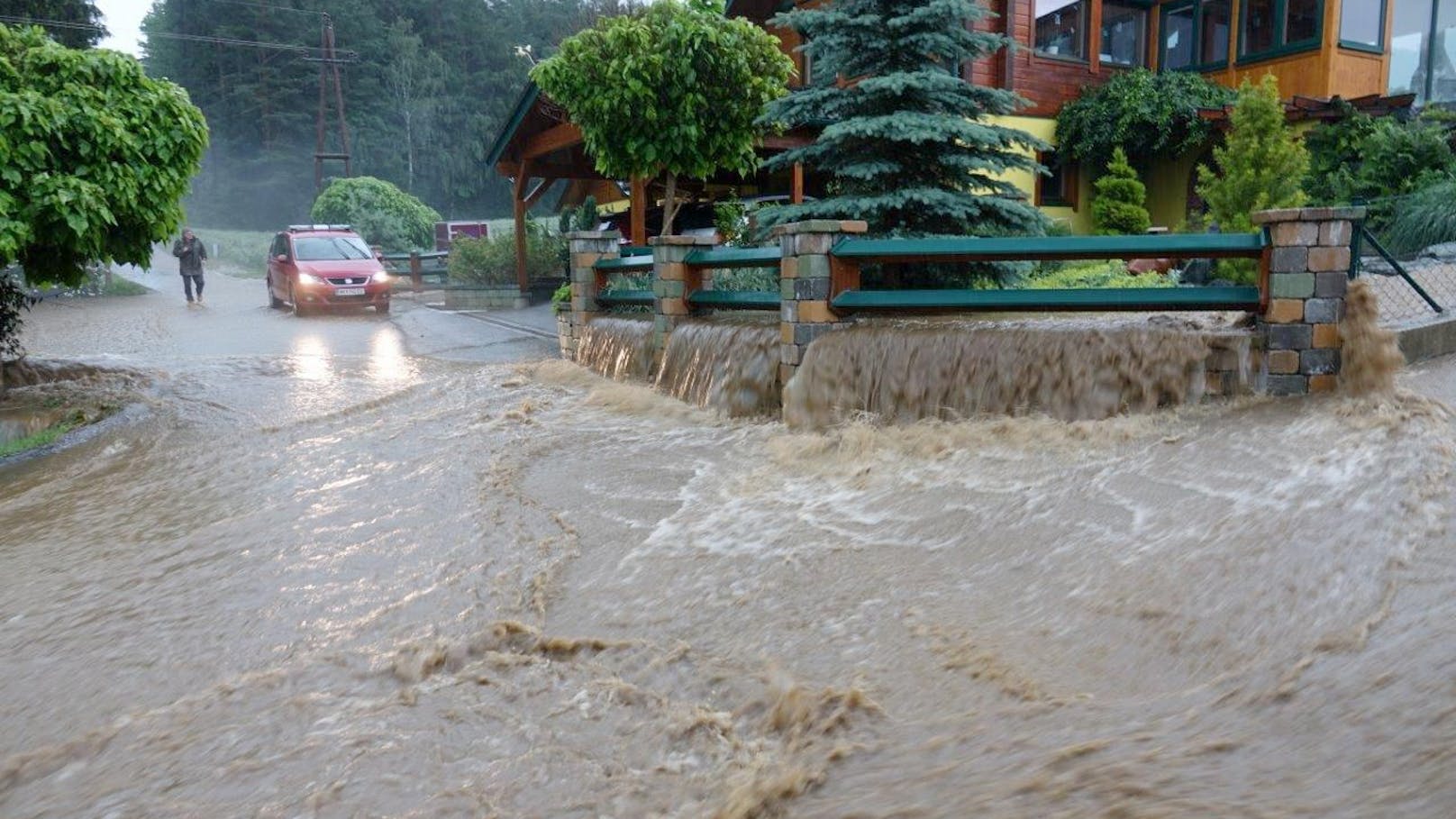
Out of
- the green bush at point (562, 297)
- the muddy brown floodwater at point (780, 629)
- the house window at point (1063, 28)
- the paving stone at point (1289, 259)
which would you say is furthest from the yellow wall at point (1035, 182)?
the paving stone at point (1289, 259)

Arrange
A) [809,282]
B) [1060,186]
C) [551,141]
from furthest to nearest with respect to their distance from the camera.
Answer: [1060,186] < [551,141] < [809,282]

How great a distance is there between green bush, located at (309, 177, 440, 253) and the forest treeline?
15.4 metres

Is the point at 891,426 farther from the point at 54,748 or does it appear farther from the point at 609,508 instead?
the point at 54,748

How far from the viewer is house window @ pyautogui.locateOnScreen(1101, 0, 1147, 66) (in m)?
20.0

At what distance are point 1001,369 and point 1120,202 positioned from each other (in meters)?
12.1

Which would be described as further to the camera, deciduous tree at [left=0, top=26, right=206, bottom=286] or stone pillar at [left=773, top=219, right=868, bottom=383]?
deciduous tree at [left=0, top=26, right=206, bottom=286]

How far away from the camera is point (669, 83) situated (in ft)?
40.2

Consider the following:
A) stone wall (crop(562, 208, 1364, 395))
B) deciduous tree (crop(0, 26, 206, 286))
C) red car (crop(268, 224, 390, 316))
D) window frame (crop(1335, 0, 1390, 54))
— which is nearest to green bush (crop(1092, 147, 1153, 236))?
window frame (crop(1335, 0, 1390, 54))

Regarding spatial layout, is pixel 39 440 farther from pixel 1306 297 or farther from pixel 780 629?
pixel 1306 297

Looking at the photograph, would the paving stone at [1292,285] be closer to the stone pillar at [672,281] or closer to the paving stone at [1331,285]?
the paving stone at [1331,285]

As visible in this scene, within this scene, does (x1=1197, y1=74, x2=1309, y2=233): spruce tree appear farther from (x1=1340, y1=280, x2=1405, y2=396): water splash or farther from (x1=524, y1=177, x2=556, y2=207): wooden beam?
(x1=524, y1=177, x2=556, y2=207): wooden beam

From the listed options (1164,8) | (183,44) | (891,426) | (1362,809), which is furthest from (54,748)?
(183,44)

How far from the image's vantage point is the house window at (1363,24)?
17984 millimetres

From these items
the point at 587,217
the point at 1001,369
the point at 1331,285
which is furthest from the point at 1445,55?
the point at 1001,369
